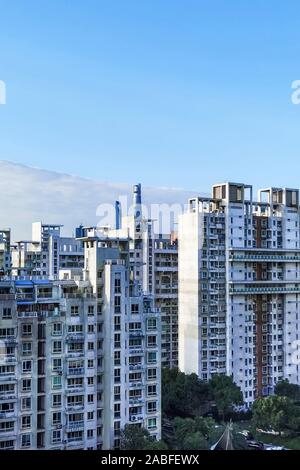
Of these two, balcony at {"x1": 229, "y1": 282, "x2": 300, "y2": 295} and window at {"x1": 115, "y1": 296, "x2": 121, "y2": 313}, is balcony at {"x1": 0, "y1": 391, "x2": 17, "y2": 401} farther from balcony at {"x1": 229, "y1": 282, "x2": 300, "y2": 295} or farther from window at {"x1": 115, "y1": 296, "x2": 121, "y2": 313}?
balcony at {"x1": 229, "y1": 282, "x2": 300, "y2": 295}

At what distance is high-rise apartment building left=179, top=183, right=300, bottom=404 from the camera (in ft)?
28.4

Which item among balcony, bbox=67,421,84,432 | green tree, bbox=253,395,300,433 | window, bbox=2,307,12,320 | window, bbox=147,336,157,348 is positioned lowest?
green tree, bbox=253,395,300,433

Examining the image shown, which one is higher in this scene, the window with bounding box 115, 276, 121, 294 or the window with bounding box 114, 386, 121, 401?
the window with bounding box 115, 276, 121, 294

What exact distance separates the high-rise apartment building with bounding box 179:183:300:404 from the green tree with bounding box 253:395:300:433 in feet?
4.76

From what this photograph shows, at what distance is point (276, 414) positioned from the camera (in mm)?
7047

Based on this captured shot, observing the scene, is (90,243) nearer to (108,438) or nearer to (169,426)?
(108,438)

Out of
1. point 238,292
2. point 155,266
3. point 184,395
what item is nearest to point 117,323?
point 184,395

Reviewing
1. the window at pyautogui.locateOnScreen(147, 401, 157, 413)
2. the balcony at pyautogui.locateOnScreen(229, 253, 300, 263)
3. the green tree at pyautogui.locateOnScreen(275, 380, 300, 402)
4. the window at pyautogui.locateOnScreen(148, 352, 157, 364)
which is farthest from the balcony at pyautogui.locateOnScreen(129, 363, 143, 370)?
the green tree at pyautogui.locateOnScreen(275, 380, 300, 402)

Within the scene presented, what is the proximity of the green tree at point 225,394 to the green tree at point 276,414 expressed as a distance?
55cm

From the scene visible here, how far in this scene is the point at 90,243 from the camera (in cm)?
613

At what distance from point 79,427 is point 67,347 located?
718 millimetres

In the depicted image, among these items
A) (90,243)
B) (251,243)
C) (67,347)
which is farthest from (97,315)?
(251,243)

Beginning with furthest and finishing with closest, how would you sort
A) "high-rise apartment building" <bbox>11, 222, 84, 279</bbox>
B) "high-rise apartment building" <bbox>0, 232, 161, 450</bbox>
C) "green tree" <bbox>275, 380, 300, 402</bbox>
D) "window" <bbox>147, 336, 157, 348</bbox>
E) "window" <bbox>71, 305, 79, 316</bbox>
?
"high-rise apartment building" <bbox>11, 222, 84, 279</bbox>, "green tree" <bbox>275, 380, 300, 402</bbox>, "window" <bbox>147, 336, 157, 348</bbox>, "window" <bbox>71, 305, 79, 316</bbox>, "high-rise apartment building" <bbox>0, 232, 161, 450</bbox>

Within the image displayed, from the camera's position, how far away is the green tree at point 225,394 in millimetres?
7758
